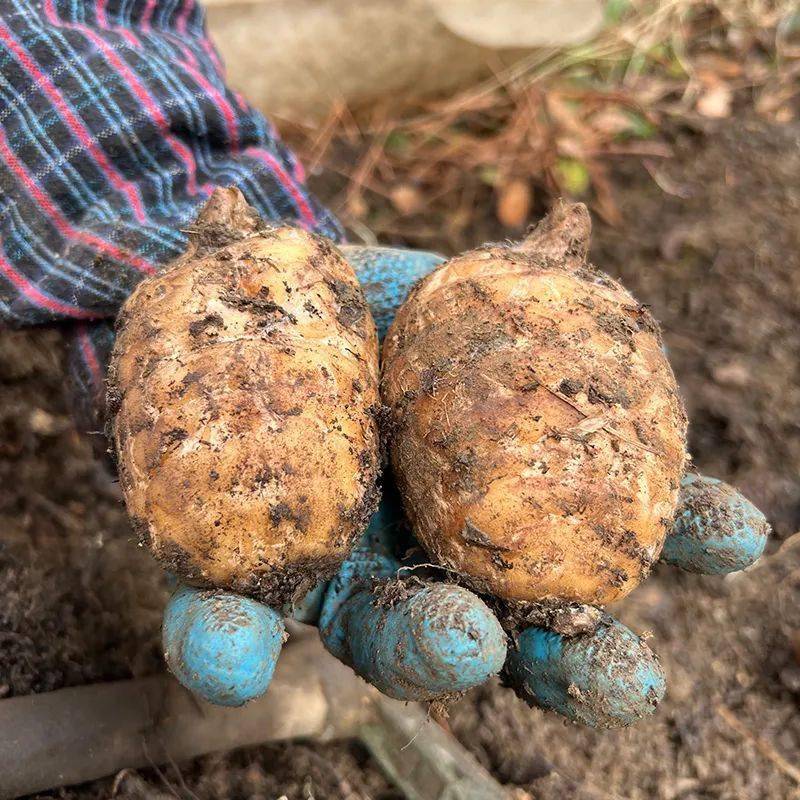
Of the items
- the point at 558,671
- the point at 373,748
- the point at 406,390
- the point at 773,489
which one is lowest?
the point at 373,748

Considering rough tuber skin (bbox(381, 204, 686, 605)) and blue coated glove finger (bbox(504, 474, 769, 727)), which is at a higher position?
rough tuber skin (bbox(381, 204, 686, 605))

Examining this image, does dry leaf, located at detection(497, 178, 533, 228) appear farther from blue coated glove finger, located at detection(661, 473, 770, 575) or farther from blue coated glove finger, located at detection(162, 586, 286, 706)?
blue coated glove finger, located at detection(162, 586, 286, 706)

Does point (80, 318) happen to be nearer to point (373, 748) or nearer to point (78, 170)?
point (78, 170)

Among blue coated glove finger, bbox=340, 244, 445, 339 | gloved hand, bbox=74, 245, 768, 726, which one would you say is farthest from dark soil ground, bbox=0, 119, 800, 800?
blue coated glove finger, bbox=340, 244, 445, 339

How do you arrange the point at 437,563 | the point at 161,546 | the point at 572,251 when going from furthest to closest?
the point at 572,251, the point at 437,563, the point at 161,546

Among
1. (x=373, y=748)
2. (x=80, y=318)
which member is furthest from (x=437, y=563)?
(x=80, y=318)

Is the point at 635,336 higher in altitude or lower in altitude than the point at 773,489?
higher

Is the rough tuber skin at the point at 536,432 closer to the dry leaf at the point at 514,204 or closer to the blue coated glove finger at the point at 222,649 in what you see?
the blue coated glove finger at the point at 222,649

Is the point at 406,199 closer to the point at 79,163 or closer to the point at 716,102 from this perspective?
the point at 716,102
